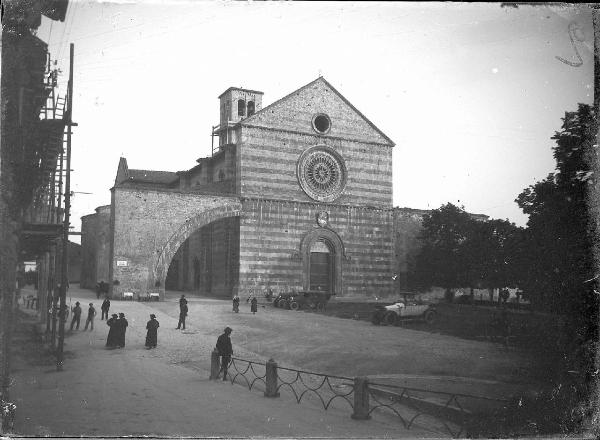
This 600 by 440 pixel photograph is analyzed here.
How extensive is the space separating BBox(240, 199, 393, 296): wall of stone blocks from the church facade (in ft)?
0.20

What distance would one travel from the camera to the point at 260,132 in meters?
30.6

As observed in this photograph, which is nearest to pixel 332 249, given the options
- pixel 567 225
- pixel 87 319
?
pixel 87 319

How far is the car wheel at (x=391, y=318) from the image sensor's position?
21.3m

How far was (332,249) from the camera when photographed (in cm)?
3203

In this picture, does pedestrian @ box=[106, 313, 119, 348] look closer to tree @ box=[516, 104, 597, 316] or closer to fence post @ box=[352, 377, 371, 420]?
fence post @ box=[352, 377, 371, 420]

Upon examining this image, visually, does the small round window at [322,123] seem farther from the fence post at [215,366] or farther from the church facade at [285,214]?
the fence post at [215,366]

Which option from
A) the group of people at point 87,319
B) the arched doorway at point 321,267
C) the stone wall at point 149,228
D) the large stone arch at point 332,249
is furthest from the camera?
the arched doorway at point 321,267

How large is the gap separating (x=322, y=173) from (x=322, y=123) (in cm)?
311

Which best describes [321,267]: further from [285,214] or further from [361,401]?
[361,401]

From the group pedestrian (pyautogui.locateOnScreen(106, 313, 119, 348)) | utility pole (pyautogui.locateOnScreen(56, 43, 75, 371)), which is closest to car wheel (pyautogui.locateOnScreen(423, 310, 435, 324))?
pedestrian (pyautogui.locateOnScreen(106, 313, 119, 348))

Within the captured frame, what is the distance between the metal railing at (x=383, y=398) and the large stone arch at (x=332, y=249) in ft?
58.4

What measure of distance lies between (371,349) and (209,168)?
2458cm

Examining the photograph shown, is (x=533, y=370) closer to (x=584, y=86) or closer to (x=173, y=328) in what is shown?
(x=584, y=86)

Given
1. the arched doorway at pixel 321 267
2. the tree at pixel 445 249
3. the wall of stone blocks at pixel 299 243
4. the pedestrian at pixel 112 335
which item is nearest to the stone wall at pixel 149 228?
the wall of stone blocks at pixel 299 243
